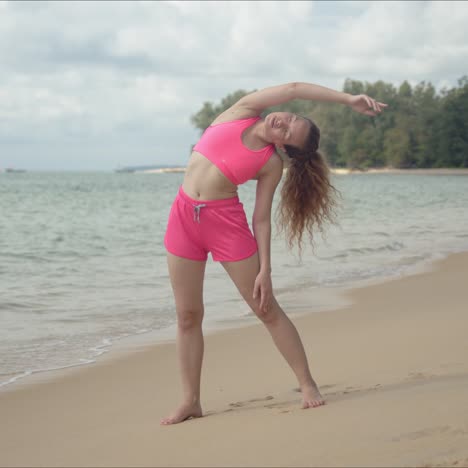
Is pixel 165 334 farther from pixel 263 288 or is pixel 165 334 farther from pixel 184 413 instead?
pixel 263 288

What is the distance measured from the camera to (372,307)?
25.2ft

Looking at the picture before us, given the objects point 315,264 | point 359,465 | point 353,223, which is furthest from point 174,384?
point 353,223

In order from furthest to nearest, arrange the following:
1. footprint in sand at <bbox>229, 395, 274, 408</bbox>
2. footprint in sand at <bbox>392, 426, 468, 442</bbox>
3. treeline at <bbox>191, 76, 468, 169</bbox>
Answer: treeline at <bbox>191, 76, 468, 169</bbox> → footprint in sand at <bbox>229, 395, 274, 408</bbox> → footprint in sand at <bbox>392, 426, 468, 442</bbox>

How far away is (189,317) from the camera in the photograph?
12.6 ft

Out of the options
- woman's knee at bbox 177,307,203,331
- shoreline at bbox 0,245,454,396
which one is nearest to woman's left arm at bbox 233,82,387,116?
woman's knee at bbox 177,307,203,331

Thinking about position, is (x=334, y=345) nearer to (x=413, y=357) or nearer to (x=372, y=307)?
(x=413, y=357)

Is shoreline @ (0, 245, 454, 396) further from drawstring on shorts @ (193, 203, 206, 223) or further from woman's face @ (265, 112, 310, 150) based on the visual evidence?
woman's face @ (265, 112, 310, 150)

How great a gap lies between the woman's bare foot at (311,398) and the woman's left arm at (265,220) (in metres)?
0.49

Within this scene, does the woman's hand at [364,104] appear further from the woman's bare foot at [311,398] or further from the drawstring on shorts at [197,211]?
the woman's bare foot at [311,398]

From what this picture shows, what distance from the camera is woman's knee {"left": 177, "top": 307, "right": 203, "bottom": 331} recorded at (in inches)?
151

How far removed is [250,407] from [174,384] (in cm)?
109

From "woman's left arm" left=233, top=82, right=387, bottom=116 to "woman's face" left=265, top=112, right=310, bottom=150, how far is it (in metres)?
0.09

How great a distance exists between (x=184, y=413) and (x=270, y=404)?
1.62ft

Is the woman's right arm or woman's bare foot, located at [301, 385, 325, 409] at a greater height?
the woman's right arm
